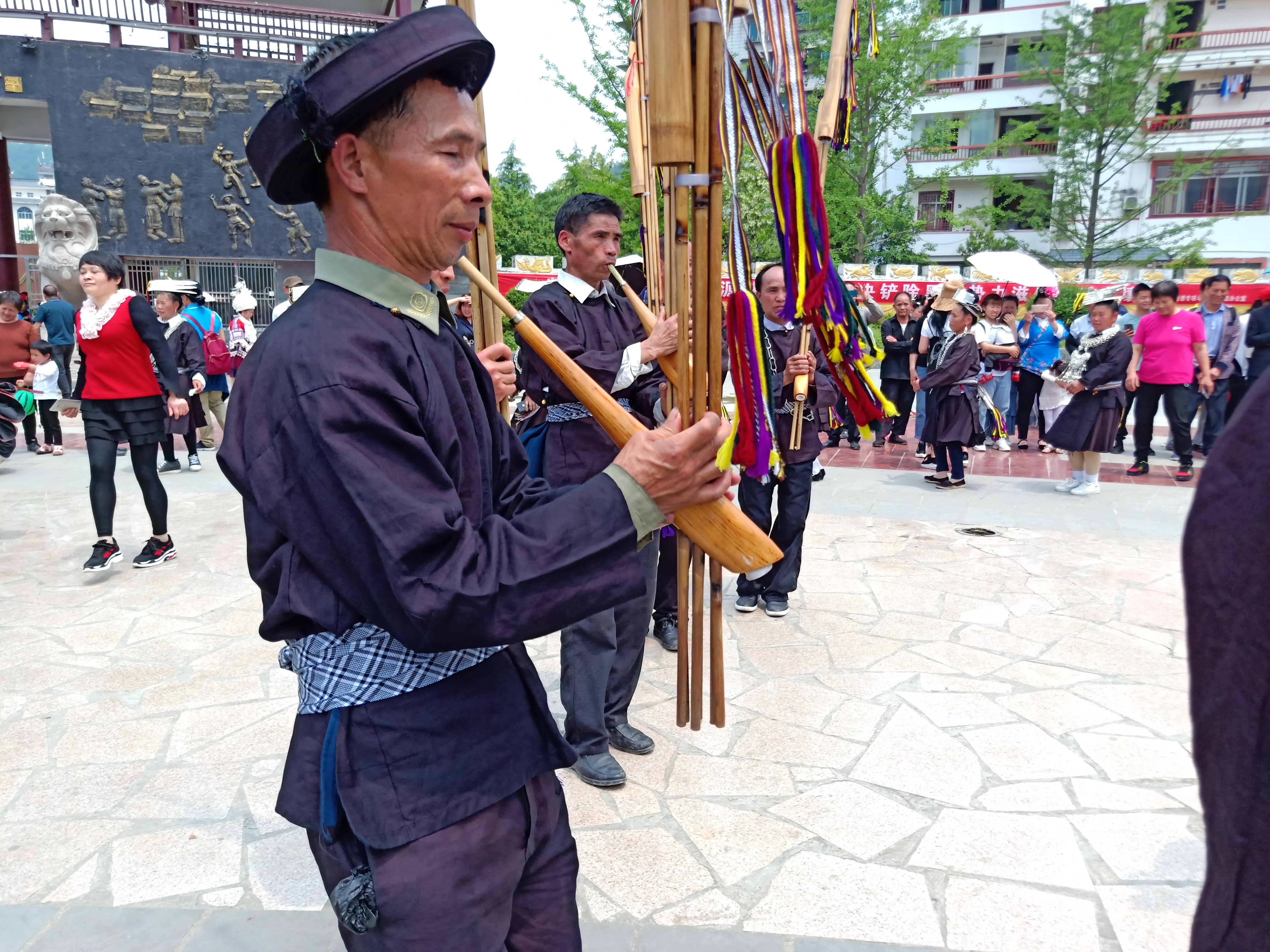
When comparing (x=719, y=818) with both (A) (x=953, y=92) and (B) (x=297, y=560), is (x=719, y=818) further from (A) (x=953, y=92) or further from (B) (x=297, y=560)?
(A) (x=953, y=92)

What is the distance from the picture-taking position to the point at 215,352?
859cm

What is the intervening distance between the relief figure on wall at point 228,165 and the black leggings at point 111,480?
42.6ft

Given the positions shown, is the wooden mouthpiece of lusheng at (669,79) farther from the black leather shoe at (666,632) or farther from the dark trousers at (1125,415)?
the dark trousers at (1125,415)

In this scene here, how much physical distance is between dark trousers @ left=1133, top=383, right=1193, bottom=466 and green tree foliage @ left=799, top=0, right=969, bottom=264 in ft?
30.6

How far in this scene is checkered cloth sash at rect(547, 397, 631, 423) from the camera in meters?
3.25

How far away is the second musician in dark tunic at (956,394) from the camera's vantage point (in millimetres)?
7945

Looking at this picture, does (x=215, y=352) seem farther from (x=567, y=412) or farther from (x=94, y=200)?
(x=94, y=200)

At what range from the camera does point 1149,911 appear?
8.02 ft

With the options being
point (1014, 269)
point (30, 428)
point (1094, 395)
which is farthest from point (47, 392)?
point (1014, 269)

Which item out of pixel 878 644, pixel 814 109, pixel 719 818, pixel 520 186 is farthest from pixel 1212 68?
pixel 719 818

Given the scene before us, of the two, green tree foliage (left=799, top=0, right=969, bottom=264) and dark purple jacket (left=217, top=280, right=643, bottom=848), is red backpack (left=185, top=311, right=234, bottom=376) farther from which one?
green tree foliage (left=799, top=0, right=969, bottom=264)

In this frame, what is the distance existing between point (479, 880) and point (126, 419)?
4.92 meters

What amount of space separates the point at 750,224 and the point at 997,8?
91.7 feet

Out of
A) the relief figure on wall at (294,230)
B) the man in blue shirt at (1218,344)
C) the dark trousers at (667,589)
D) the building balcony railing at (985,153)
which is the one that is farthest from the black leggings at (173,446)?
the building balcony railing at (985,153)
